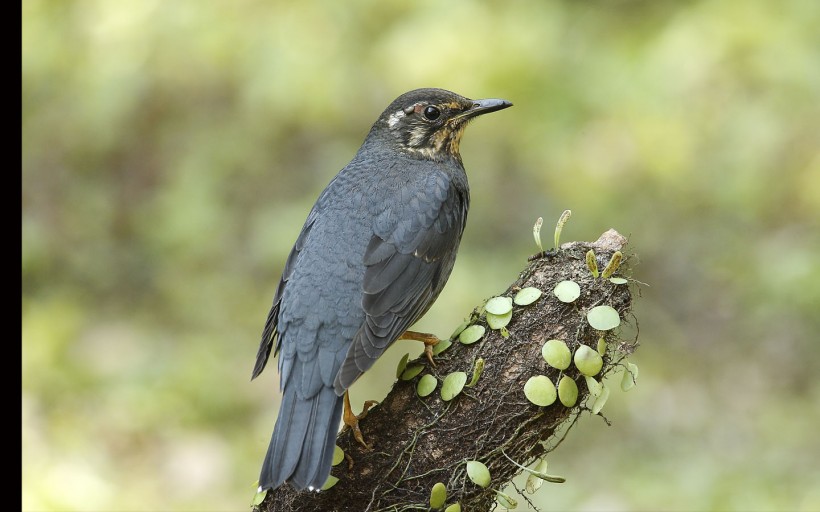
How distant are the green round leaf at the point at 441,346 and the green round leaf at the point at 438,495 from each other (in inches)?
20.7

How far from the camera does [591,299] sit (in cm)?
327

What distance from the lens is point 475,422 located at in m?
3.17

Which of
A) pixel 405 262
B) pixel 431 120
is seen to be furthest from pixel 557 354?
pixel 431 120

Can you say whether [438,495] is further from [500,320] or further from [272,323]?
[272,323]

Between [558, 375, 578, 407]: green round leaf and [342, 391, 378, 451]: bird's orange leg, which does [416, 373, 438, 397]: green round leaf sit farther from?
[558, 375, 578, 407]: green round leaf

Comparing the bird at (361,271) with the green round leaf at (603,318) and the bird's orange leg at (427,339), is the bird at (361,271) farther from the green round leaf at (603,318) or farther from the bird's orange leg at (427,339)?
the green round leaf at (603,318)

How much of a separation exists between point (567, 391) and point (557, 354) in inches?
5.2

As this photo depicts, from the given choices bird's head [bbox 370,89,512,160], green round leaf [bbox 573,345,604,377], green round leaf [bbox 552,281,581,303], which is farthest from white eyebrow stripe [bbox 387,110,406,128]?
green round leaf [bbox 573,345,604,377]

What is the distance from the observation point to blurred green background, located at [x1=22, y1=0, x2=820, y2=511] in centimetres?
635

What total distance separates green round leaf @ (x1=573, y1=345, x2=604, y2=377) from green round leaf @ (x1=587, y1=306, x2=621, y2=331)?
92mm

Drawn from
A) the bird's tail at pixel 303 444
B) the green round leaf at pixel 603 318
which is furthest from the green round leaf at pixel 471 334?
the bird's tail at pixel 303 444

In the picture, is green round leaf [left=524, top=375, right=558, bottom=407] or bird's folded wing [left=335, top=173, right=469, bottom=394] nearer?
green round leaf [left=524, top=375, right=558, bottom=407]

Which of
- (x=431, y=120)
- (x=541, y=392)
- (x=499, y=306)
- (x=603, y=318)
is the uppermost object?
(x=431, y=120)
